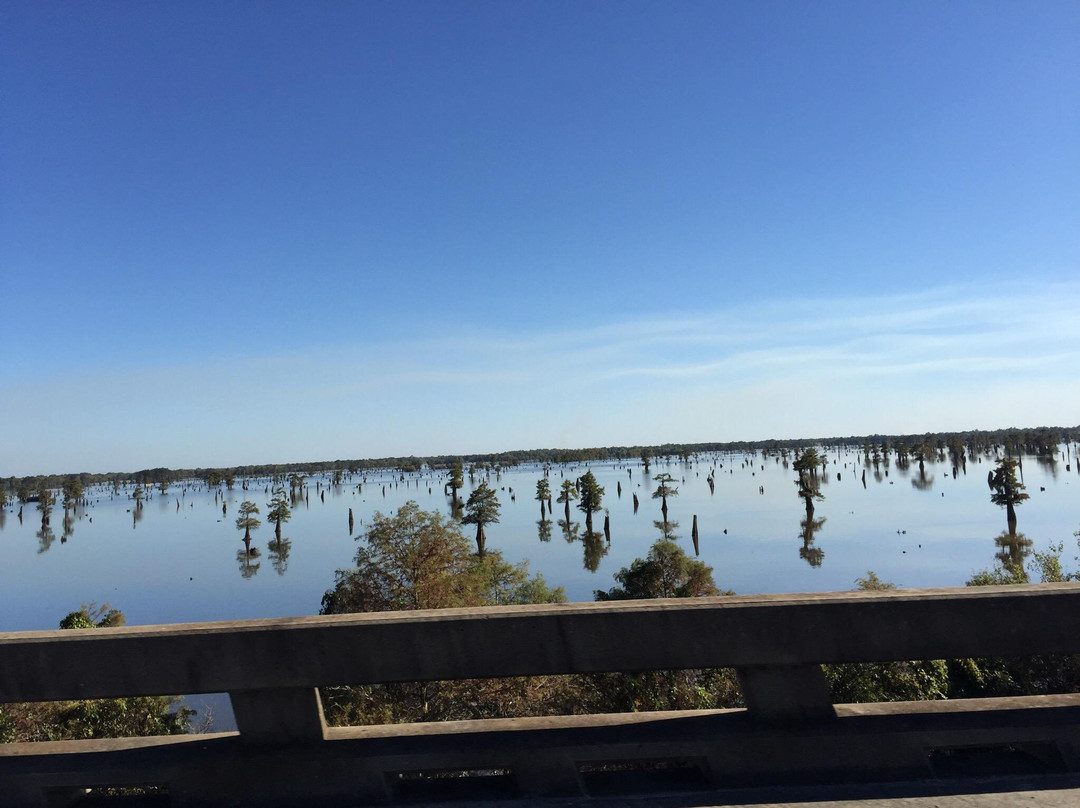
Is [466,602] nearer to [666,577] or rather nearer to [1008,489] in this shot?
[666,577]

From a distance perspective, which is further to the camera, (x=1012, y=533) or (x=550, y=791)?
(x=1012, y=533)

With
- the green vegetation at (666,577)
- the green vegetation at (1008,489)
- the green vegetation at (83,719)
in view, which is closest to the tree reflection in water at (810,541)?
the green vegetation at (1008,489)

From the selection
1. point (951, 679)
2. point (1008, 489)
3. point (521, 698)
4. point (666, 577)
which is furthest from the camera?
point (1008, 489)

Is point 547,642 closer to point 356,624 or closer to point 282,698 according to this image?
point 356,624

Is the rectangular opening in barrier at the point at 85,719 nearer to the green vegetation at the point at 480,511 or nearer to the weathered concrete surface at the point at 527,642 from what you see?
the weathered concrete surface at the point at 527,642

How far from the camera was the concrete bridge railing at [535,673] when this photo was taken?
142 inches

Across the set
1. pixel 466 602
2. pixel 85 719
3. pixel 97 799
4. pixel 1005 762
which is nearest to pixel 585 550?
pixel 466 602

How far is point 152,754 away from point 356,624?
151 centimetres

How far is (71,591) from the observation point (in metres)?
68.1

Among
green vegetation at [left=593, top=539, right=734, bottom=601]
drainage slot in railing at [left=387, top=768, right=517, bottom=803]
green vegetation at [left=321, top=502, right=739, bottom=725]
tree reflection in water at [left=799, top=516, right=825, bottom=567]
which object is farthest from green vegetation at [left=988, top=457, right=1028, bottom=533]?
drainage slot in railing at [left=387, top=768, right=517, bottom=803]

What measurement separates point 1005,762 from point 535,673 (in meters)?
2.80

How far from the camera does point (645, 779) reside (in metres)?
3.87

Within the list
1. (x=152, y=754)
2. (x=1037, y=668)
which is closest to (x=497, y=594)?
Answer: (x=1037, y=668)

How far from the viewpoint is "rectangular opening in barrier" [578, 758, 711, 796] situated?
3756 millimetres
